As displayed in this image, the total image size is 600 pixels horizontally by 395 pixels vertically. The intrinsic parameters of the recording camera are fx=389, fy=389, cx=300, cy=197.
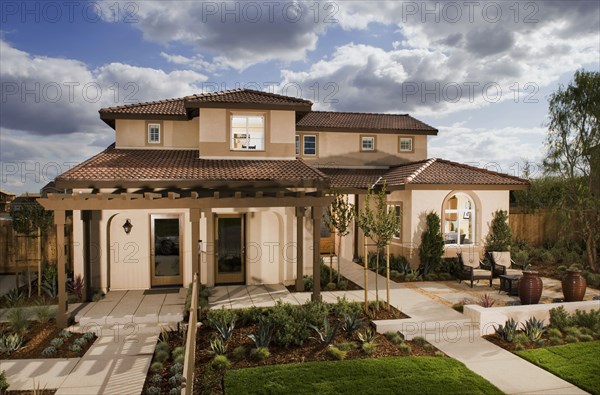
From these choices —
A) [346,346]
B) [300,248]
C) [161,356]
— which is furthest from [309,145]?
[161,356]

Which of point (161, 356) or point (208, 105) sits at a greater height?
point (208, 105)

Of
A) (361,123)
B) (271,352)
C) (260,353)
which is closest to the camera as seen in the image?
(260,353)

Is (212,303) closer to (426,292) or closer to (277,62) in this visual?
(426,292)

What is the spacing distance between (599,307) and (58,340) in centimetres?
1329

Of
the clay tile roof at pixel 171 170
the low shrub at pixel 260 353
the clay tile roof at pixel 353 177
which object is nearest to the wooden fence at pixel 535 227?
the clay tile roof at pixel 353 177

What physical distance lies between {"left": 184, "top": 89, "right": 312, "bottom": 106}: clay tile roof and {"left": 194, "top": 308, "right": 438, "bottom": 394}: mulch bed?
25.3 ft

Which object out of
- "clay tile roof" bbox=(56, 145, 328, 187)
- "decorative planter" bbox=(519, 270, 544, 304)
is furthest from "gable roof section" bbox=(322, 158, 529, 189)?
"decorative planter" bbox=(519, 270, 544, 304)

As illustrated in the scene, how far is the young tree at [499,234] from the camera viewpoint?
15.5 m

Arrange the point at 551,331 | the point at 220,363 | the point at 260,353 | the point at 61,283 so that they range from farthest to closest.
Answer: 1. the point at 61,283
2. the point at 551,331
3. the point at 260,353
4. the point at 220,363

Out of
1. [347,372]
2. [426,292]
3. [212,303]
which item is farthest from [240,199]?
[426,292]

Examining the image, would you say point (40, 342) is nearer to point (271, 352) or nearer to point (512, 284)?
point (271, 352)

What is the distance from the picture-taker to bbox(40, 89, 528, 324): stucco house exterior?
35.1 feet

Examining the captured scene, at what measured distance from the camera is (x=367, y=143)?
20.2 metres

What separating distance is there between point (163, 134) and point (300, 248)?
7.18 m
